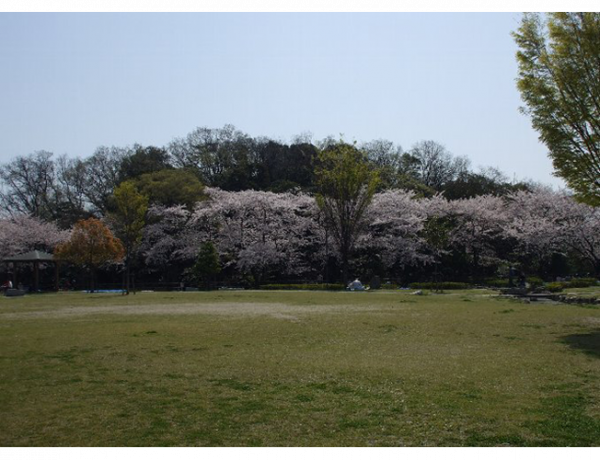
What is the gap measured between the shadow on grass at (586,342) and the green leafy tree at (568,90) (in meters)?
5.51

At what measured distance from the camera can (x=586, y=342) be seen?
12.5 meters

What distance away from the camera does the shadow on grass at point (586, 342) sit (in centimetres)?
1125

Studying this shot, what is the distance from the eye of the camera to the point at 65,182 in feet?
211

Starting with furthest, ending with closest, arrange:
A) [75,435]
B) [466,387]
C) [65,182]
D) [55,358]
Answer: [65,182] → [55,358] → [466,387] → [75,435]

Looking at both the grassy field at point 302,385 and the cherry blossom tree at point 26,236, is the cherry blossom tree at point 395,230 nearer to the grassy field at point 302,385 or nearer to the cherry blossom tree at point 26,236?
the cherry blossom tree at point 26,236

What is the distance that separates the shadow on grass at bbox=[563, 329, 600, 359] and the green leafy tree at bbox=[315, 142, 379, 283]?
29.4m

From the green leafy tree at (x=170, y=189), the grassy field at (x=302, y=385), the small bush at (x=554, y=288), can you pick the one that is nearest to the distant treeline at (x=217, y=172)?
the green leafy tree at (x=170, y=189)

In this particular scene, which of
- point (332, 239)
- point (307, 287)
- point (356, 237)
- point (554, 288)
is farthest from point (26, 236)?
point (554, 288)

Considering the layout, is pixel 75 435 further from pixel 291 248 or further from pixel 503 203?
pixel 503 203

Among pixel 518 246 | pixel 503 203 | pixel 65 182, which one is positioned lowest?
pixel 518 246

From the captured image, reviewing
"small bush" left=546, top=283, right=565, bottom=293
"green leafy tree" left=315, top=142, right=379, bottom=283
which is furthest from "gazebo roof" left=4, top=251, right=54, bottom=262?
"small bush" left=546, top=283, right=565, bottom=293

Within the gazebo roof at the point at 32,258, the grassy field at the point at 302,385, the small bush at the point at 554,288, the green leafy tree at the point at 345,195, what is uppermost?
the green leafy tree at the point at 345,195

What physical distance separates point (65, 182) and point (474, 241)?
1827 inches

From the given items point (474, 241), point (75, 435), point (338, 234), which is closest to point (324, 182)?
point (338, 234)
